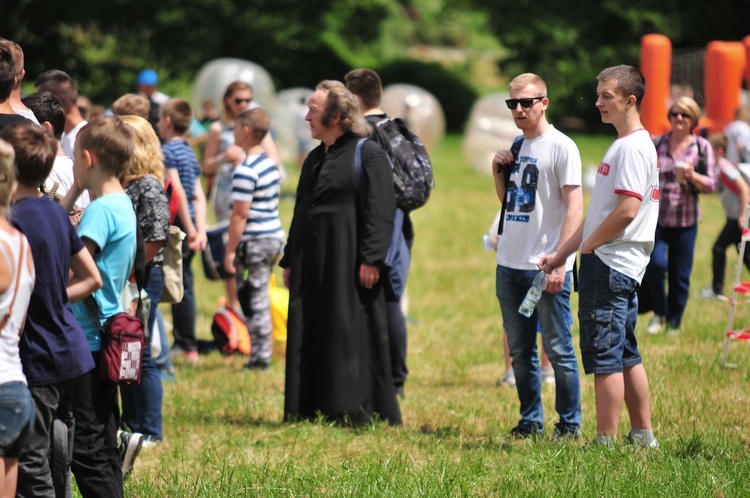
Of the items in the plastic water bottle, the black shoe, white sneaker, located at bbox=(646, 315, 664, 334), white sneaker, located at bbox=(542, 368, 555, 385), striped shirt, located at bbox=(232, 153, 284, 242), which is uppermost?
striped shirt, located at bbox=(232, 153, 284, 242)

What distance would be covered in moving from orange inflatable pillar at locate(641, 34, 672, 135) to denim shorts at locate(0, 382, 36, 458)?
55.3 ft

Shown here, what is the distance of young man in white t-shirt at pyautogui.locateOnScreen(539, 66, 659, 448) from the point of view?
16.2ft

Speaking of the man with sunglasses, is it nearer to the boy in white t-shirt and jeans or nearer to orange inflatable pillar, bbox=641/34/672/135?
the boy in white t-shirt and jeans

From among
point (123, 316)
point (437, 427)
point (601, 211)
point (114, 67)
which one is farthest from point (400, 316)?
point (114, 67)

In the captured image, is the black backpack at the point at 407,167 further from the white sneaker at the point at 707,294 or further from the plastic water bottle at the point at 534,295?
the white sneaker at the point at 707,294

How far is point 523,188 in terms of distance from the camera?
5.51 metres

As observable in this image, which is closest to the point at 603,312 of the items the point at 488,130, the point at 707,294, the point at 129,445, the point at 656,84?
the point at 129,445

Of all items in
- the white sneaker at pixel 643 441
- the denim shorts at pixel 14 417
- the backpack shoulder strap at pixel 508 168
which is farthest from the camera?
the backpack shoulder strap at pixel 508 168

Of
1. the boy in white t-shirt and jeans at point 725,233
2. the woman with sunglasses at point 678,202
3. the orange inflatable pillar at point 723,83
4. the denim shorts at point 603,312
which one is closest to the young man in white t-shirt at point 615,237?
the denim shorts at point 603,312

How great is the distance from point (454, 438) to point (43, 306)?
286 cm

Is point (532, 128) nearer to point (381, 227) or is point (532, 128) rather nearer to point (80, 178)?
point (381, 227)

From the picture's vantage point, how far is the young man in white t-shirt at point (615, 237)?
4.94m

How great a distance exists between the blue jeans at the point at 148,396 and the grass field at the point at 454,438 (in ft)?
0.46

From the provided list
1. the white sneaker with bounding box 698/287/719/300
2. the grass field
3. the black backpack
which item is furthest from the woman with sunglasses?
the black backpack
